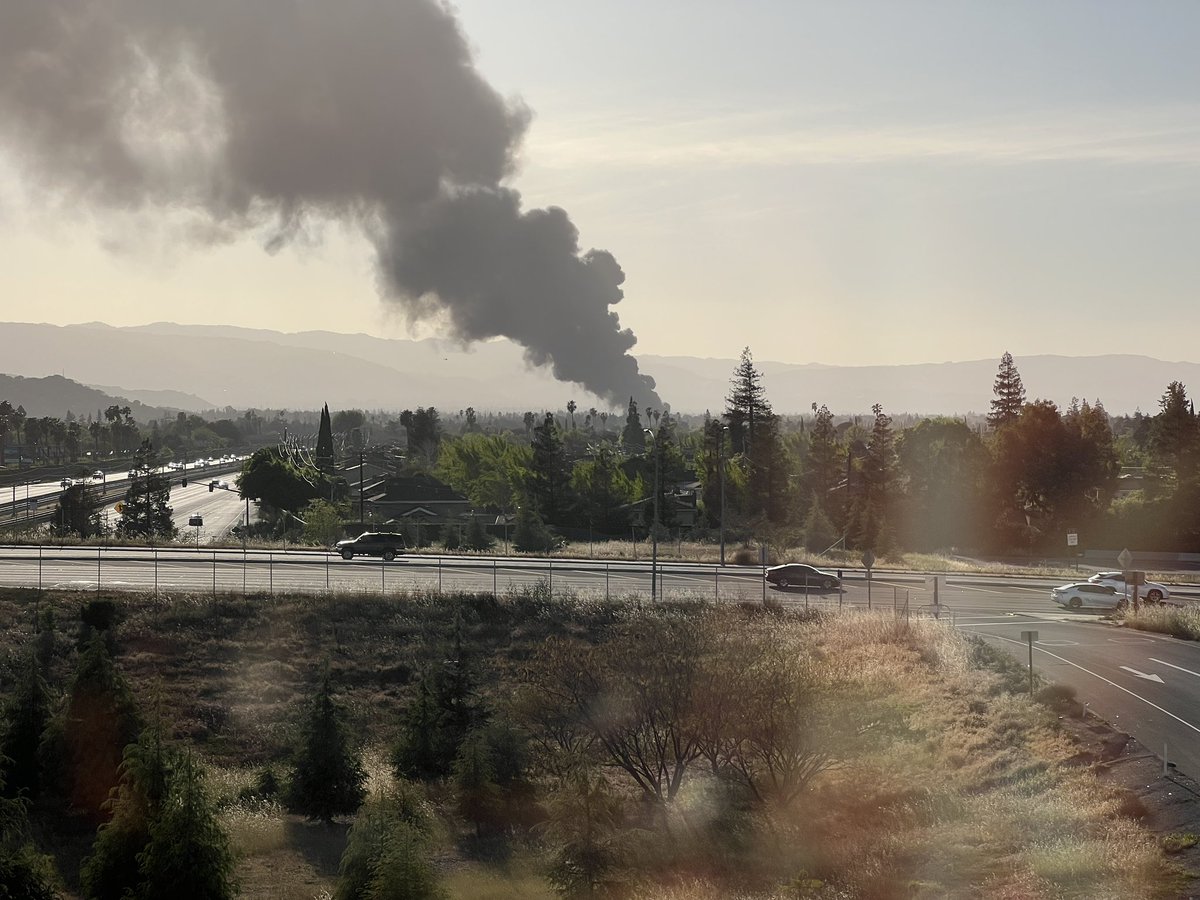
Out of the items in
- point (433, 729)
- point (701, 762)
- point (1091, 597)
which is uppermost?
point (1091, 597)

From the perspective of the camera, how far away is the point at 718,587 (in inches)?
1982

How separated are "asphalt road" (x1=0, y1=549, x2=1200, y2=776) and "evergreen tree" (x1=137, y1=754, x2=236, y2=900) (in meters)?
20.6

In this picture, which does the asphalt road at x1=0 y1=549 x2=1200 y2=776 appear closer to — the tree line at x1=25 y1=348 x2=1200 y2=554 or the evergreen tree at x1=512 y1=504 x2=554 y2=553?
the evergreen tree at x1=512 y1=504 x2=554 y2=553

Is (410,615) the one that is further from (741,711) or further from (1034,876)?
(1034,876)

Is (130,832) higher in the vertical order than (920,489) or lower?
lower

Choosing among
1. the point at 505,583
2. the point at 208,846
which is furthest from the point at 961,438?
the point at 208,846

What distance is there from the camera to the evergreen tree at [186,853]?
59.4 ft

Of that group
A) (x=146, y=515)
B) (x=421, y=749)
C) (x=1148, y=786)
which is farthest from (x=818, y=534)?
(x=1148, y=786)

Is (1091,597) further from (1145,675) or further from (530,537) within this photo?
(530,537)

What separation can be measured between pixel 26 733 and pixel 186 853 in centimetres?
1498

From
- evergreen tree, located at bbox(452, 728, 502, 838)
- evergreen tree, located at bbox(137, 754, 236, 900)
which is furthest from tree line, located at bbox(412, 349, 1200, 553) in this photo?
evergreen tree, located at bbox(137, 754, 236, 900)

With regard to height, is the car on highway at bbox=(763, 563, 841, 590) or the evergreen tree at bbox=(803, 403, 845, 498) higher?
the evergreen tree at bbox=(803, 403, 845, 498)

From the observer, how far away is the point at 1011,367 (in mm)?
109812

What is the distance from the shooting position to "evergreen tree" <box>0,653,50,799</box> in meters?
29.8
